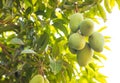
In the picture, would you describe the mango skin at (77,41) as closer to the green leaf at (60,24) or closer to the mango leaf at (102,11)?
the green leaf at (60,24)

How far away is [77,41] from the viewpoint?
1246 mm

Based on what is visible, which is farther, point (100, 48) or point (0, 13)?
point (0, 13)

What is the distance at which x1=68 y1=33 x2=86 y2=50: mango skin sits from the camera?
1.24m

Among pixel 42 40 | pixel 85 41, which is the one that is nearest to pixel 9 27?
pixel 42 40

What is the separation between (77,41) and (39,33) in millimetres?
478

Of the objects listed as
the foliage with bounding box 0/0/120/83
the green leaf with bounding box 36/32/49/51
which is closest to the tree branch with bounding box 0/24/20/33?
the foliage with bounding box 0/0/120/83

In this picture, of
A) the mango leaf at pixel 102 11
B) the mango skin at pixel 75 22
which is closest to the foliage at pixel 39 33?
the mango leaf at pixel 102 11

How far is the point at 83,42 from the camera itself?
1258 millimetres

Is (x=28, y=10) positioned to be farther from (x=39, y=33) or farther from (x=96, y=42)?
(x=96, y=42)

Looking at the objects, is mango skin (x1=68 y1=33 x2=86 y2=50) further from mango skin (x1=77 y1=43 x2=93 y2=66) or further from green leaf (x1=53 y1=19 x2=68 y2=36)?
green leaf (x1=53 y1=19 x2=68 y2=36)

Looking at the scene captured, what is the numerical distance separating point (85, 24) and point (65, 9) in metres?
0.43

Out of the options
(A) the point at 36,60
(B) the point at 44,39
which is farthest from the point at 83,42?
(A) the point at 36,60

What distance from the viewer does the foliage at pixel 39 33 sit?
1588 mm

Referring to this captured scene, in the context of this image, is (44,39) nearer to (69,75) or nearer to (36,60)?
(36,60)
